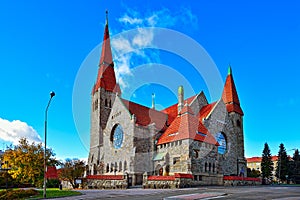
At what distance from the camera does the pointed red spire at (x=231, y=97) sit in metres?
51.1

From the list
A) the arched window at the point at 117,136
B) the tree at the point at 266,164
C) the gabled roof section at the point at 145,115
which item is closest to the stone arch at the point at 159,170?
the gabled roof section at the point at 145,115

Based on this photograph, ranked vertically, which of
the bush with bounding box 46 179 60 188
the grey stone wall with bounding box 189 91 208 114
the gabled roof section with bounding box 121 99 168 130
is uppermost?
the grey stone wall with bounding box 189 91 208 114

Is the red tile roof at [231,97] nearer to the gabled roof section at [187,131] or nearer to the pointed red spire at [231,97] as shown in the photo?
the pointed red spire at [231,97]

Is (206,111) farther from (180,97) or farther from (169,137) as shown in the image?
(169,137)

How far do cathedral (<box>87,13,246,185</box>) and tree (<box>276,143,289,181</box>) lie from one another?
17685mm

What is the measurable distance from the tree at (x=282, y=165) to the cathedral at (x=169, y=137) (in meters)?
17.7

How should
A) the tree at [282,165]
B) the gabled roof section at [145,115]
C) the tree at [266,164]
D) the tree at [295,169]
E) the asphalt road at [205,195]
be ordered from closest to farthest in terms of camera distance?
1. the asphalt road at [205,195]
2. the gabled roof section at [145,115]
3. the tree at [266,164]
4. the tree at [295,169]
5. the tree at [282,165]

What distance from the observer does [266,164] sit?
62375 mm

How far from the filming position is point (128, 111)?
4588 cm

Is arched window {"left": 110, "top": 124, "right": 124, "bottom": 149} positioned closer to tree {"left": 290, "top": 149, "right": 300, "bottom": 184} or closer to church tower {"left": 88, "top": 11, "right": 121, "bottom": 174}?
church tower {"left": 88, "top": 11, "right": 121, "bottom": 174}

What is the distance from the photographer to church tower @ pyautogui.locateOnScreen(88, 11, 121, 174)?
176ft

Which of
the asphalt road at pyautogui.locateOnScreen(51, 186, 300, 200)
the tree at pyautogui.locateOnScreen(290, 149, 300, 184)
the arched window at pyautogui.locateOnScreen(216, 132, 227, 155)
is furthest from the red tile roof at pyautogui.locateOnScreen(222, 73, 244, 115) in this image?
the asphalt road at pyautogui.locateOnScreen(51, 186, 300, 200)

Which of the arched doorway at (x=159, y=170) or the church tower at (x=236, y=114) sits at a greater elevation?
the church tower at (x=236, y=114)

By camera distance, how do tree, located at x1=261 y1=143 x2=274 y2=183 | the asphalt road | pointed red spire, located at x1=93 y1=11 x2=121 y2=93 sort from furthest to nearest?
tree, located at x1=261 y1=143 x2=274 y2=183 < pointed red spire, located at x1=93 y1=11 x2=121 y2=93 < the asphalt road
